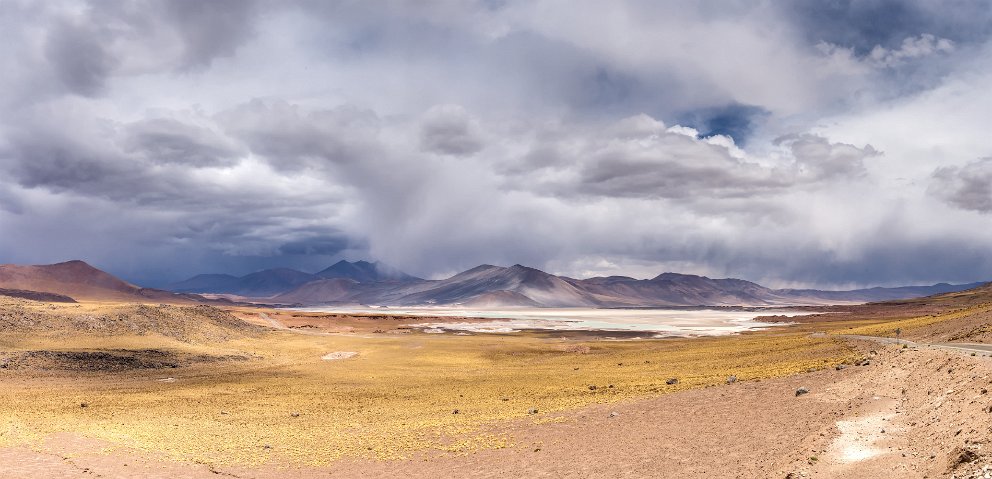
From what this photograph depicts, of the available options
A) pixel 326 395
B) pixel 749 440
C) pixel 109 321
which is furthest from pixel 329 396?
pixel 109 321

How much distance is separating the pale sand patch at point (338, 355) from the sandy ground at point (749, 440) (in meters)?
40.7

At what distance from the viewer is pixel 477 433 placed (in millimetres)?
26734

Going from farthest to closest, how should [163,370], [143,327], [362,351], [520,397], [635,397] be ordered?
[362,351] < [143,327] < [163,370] < [520,397] < [635,397]

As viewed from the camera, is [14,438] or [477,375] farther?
[477,375]

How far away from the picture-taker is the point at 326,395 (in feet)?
132


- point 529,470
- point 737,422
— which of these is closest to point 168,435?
point 529,470

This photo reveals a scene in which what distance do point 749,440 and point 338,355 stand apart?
55.2 meters

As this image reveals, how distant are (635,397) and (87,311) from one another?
66.0 meters

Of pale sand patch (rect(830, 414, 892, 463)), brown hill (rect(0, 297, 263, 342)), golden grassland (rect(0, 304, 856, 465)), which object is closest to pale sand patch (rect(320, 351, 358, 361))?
golden grassland (rect(0, 304, 856, 465))

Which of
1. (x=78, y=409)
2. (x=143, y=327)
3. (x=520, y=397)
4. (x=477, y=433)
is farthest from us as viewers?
(x=143, y=327)

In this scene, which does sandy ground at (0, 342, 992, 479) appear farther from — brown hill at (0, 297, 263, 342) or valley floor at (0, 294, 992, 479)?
brown hill at (0, 297, 263, 342)

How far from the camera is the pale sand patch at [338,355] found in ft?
217

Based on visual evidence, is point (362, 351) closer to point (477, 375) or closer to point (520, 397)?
point (477, 375)

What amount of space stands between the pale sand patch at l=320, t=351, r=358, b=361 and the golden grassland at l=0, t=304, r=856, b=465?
1.41 m
